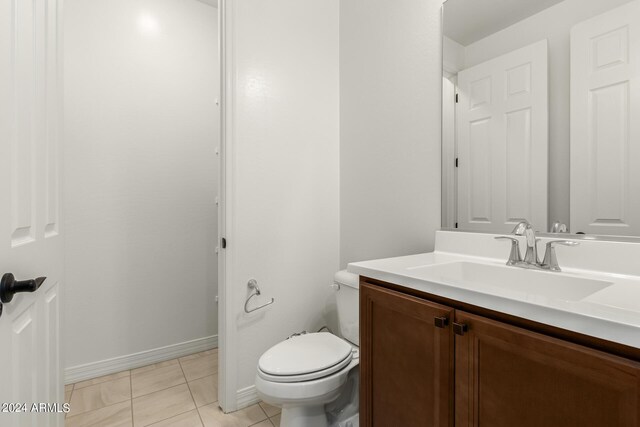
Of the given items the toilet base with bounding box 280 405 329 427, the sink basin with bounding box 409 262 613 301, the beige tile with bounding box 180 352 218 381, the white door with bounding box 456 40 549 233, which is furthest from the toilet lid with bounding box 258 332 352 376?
the beige tile with bounding box 180 352 218 381

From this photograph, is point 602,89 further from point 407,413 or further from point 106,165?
point 106,165

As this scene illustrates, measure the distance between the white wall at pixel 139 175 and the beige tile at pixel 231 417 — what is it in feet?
2.54

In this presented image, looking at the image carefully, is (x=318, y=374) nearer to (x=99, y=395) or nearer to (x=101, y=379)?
(x=99, y=395)

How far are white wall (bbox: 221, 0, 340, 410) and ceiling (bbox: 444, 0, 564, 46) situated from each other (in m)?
0.80

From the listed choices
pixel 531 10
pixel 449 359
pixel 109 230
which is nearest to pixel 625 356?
pixel 449 359

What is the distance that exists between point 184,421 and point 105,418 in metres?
0.41

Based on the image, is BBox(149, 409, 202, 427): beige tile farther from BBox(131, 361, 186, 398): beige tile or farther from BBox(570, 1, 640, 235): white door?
BBox(570, 1, 640, 235): white door

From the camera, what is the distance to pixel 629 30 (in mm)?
986

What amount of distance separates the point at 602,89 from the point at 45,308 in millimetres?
1873

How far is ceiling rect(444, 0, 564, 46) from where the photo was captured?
123 cm

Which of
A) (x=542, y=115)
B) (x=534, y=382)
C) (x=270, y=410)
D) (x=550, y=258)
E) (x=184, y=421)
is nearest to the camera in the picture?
(x=534, y=382)

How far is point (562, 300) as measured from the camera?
681 mm

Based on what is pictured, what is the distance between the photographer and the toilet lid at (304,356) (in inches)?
49.8

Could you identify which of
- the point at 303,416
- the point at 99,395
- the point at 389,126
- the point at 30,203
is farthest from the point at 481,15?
the point at 99,395
